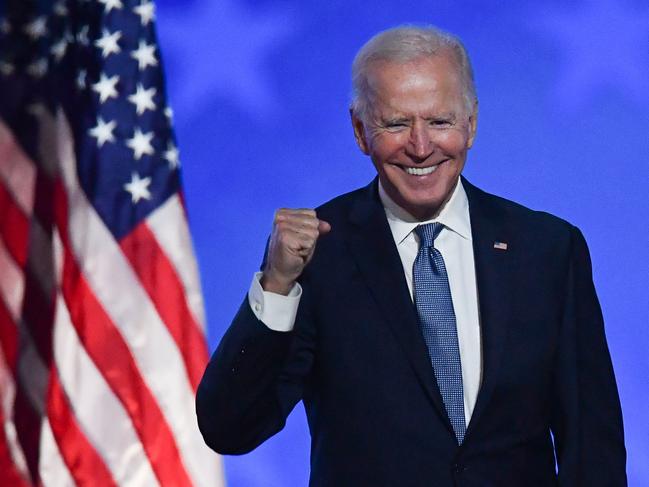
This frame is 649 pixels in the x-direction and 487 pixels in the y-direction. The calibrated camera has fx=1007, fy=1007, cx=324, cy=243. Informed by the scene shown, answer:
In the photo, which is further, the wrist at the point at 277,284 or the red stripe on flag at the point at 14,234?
the red stripe on flag at the point at 14,234

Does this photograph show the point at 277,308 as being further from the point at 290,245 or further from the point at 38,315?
the point at 38,315

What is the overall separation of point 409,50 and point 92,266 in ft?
4.21

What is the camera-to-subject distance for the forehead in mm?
1352

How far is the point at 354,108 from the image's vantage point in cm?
146

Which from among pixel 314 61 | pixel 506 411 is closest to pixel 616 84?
pixel 314 61

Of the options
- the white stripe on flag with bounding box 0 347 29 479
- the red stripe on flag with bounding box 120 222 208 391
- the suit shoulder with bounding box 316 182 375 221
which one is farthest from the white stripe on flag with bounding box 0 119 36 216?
the suit shoulder with bounding box 316 182 375 221

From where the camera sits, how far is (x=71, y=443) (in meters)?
2.40

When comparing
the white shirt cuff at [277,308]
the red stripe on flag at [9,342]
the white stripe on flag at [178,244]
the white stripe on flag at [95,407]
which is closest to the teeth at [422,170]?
the white shirt cuff at [277,308]

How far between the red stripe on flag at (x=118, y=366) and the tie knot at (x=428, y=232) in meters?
1.18

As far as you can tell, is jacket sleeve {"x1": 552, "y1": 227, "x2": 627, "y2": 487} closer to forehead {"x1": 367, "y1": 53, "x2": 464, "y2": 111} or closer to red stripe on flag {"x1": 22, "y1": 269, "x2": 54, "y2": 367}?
forehead {"x1": 367, "y1": 53, "x2": 464, "y2": 111}

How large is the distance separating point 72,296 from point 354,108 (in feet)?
3.94

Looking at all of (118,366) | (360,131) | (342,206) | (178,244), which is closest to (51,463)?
(118,366)

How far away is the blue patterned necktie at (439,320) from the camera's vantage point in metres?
1.31

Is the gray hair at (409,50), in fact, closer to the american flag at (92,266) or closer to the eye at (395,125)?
the eye at (395,125)
